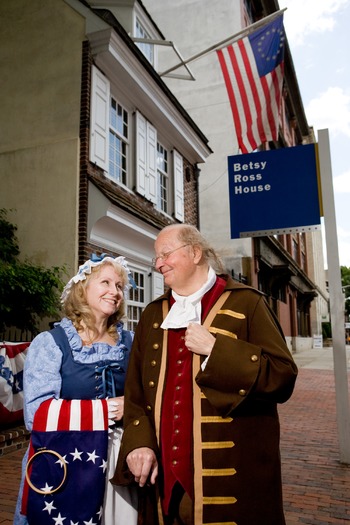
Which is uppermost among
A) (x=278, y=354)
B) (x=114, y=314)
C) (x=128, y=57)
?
(x=128, y=57)

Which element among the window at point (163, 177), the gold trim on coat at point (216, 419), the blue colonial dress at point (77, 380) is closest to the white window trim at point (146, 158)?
the window at point (163, 177)

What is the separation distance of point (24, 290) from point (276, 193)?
3.99 meters

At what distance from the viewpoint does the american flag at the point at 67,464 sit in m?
1.91

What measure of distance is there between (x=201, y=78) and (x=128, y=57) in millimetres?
9877

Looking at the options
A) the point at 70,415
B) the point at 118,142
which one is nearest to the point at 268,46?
the point at 118,142

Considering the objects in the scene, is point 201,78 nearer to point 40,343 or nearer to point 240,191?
point 240,191

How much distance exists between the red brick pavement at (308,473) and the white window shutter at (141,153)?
218 inches

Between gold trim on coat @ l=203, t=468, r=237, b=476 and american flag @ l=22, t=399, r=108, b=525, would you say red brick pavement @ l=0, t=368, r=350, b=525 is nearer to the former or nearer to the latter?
american flag @ l=22, t=399, r=108, b=525

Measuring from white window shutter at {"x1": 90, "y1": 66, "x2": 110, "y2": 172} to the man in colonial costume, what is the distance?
6574 mm

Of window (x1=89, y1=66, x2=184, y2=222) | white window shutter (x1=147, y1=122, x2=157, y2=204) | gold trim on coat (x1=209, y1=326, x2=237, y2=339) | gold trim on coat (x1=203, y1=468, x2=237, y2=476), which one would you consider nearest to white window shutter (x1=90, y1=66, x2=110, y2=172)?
window (x1=89, y1=66, x2=184, y2=222)

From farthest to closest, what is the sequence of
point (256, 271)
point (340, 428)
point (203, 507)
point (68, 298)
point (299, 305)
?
point (299, 305), point (256, 271), point (340, 428), point (68, 298), point (203, 507)

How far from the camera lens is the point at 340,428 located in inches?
199

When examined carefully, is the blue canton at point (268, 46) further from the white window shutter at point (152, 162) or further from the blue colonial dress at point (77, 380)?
the blue colonial dress at point (77, 380)

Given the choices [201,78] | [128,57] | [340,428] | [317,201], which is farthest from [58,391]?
[201,78]
